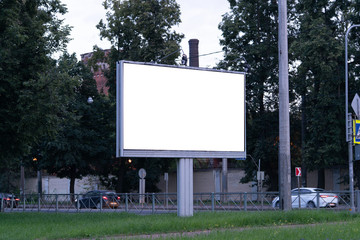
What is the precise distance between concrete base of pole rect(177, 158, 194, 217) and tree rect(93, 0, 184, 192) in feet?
84.8

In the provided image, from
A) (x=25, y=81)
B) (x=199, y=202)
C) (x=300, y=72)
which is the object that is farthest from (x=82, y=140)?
(x=25, y=81)

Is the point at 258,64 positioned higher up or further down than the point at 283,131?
higher up

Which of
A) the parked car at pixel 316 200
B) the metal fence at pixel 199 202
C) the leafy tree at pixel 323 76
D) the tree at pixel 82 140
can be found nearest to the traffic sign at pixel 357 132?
the metal fence at pixel 199 202

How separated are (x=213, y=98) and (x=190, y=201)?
3465 millimetres

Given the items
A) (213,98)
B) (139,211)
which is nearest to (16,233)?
(213,98)

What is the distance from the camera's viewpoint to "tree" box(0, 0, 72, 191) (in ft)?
73.5

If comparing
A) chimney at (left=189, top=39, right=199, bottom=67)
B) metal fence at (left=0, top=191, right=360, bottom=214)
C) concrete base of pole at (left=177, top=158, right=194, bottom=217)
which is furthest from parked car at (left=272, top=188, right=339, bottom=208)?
chimney at (left=189, top=39, right=199, bottom=67)

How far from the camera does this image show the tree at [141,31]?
1783 inches

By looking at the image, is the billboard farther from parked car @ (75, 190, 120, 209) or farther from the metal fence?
parked car @ (75, 190, 120, 209)

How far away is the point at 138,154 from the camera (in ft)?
59.5

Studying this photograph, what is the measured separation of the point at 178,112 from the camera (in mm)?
18906

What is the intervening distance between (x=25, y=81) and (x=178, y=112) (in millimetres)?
7298

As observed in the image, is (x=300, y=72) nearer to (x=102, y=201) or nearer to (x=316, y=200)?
(x=316, y=200)

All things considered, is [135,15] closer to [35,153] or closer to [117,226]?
[35,153]
